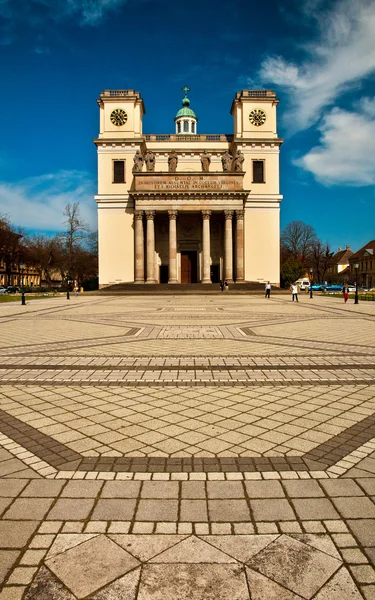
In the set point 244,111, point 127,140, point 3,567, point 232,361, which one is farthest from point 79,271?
point 3,567

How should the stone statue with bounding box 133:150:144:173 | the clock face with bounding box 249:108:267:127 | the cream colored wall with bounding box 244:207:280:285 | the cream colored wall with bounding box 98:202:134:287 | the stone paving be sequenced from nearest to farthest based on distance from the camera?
the stone paving, the stone statue with bounding box 133:150:144:173, the cream colored wall with bounding box 98:202:134:287, the cream colored wall with bounding box 244:207:280:285, the clock face with bounding box 249:108:267:127

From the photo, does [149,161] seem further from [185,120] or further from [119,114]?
[185,120]

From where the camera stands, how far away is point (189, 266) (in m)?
49.0

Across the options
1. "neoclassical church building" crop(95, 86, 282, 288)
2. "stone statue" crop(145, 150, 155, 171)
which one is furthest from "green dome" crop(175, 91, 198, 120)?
"stone statue" crop(145, 150, 155, 171)

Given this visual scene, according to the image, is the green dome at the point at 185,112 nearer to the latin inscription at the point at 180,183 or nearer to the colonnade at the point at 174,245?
the latin inscription at the point at 180,183

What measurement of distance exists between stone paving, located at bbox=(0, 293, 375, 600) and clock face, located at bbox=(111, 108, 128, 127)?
1833 inches

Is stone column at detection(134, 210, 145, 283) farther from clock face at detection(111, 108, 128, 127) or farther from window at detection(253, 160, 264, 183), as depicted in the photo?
window at detection(253, 160, 264, 183)

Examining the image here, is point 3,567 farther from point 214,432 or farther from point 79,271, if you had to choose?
point 79,271

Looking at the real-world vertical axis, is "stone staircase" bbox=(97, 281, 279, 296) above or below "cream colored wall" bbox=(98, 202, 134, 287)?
below

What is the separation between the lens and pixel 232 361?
7699mm

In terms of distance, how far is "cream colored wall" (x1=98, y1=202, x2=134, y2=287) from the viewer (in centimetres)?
4631

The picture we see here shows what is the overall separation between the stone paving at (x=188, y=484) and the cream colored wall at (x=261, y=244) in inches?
1610

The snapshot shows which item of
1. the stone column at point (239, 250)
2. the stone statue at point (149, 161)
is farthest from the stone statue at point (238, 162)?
the stone statue at point (149, 161)

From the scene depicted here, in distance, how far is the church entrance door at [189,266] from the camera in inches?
1924
